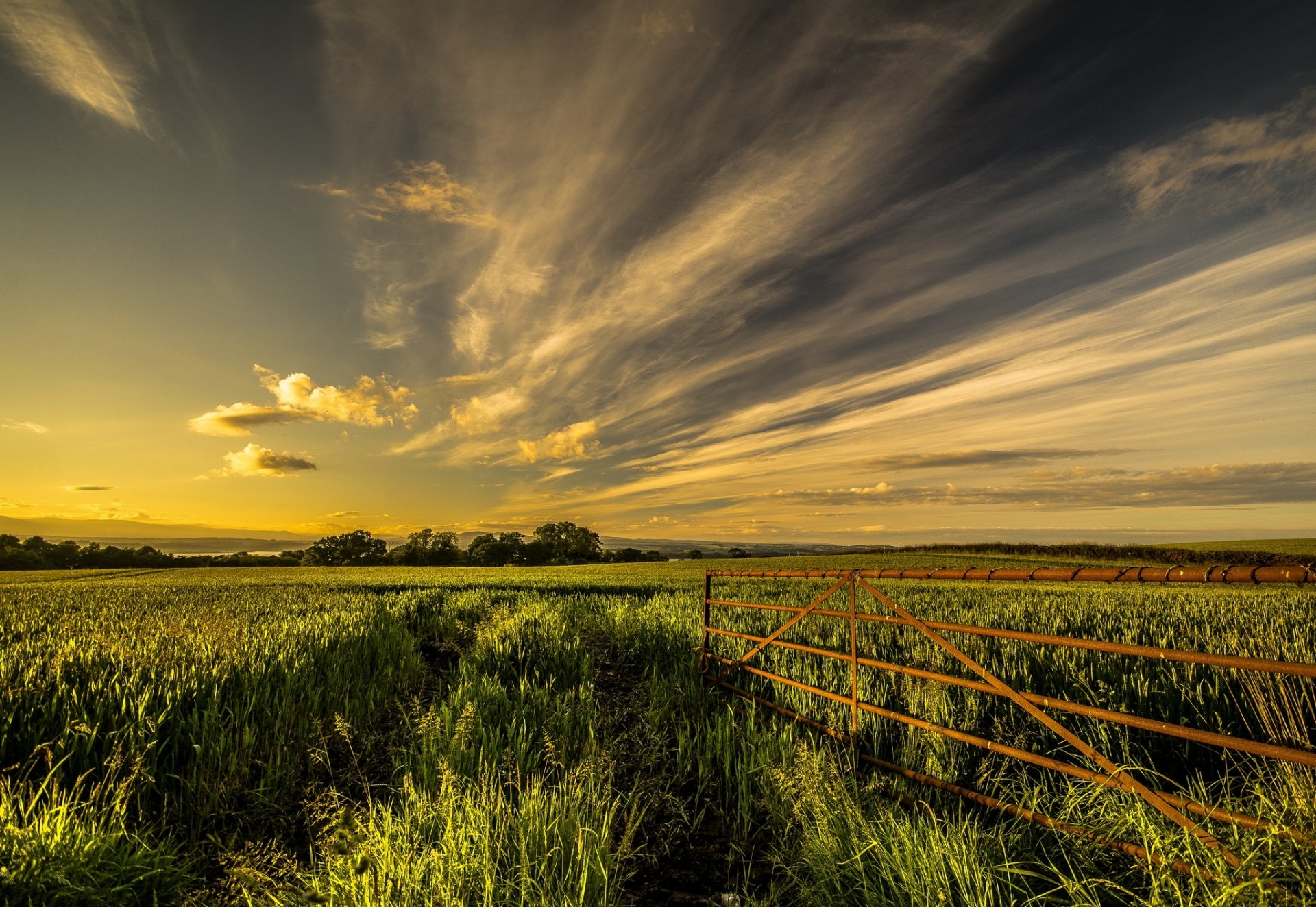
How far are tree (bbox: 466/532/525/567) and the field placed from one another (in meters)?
80.9

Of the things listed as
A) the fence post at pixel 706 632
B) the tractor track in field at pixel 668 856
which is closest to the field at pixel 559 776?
the tractor track in field at pixel 668 856

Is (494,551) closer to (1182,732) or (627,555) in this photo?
(627,555)

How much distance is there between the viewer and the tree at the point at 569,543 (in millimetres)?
91250

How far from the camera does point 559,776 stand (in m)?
4.91

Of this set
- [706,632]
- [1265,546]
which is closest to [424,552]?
[706,632]

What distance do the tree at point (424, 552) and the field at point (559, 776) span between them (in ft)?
265

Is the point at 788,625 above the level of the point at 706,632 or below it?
above

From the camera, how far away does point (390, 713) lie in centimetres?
698

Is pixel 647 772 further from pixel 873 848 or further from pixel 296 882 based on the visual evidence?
pixel 296 882

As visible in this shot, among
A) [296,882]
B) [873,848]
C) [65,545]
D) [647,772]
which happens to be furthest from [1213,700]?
A: [65,545]

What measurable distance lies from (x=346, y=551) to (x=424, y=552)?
14.8 metres

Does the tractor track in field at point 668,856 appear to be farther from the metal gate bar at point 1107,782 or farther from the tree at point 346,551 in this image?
the tree at point 346,551

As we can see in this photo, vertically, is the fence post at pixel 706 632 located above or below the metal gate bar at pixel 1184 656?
below

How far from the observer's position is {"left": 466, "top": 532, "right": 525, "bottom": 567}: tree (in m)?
87.8
